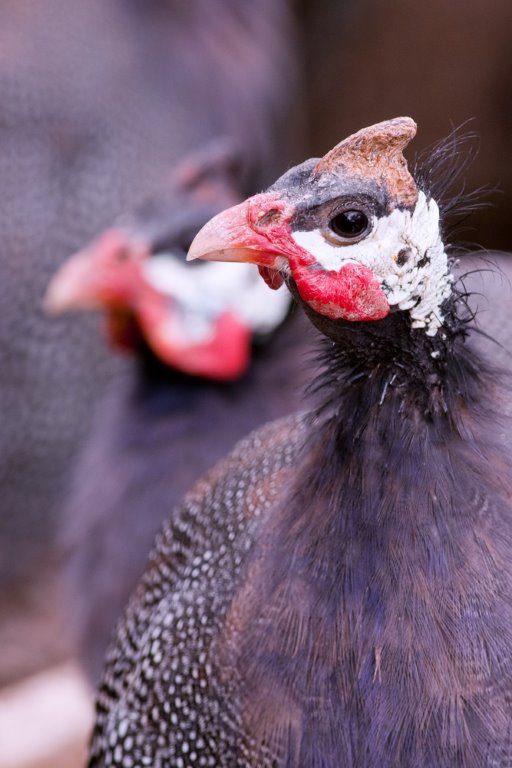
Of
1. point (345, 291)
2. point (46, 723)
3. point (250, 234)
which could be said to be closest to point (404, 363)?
point (345, 291)

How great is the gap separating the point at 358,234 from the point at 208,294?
1.50m

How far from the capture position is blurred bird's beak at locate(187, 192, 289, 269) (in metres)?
1.72

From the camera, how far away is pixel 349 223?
66.6 inches

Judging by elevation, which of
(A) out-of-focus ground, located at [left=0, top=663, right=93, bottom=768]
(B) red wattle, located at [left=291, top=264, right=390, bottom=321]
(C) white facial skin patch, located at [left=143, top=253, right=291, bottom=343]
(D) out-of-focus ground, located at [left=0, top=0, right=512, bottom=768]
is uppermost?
(D) out-of-focus ground, located at [left=0, top=0, right=512, bottom=768]

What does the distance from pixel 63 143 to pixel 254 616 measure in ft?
8.75

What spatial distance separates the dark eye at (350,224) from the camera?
66.4 inches

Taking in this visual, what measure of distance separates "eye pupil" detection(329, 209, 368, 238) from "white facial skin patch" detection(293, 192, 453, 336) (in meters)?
0.01

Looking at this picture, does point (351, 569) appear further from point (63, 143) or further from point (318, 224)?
point (63, 143)

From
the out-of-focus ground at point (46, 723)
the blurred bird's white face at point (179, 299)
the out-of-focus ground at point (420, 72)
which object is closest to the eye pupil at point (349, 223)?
the blurred bird's white face at point (179, 299)

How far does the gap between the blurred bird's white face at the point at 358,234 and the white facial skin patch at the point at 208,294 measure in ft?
4.64

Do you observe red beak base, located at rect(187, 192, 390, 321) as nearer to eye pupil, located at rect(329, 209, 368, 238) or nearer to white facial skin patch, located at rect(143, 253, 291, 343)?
eye pupil, located at rect(329, 209, 368, 238)

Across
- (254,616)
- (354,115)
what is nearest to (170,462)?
(254,616)

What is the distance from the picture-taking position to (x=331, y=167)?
171cm

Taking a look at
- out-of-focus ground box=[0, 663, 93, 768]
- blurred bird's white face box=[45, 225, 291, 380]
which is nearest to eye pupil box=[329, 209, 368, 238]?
blurred bird's white face box=[45, 225, 291, 380]
